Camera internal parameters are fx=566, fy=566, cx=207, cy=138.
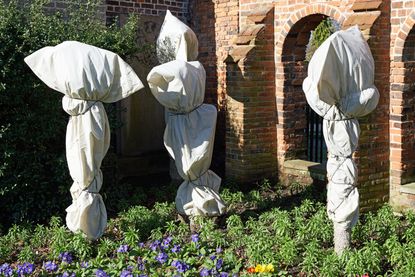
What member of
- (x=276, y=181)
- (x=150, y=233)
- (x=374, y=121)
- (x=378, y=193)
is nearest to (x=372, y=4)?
(x=374, y=121)

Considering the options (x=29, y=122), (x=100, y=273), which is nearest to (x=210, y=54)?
(x=29, y=122)

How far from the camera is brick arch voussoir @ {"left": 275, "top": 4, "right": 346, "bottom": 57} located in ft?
24.7

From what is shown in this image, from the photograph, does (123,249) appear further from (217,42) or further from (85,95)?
(217,42)

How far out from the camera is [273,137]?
873cm

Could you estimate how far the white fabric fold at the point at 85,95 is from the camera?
544cm

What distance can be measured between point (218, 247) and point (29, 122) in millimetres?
2845

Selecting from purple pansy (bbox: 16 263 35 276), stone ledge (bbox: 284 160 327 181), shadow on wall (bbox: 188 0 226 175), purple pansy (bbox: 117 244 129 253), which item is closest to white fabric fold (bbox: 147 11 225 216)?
purple pansy (bbox: 117 244 129 253)

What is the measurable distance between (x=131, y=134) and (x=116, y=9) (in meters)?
2.11

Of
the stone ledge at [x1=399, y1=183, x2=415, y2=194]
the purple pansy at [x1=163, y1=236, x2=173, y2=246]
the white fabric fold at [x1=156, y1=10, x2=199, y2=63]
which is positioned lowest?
the purple pansy at [x1=163, y1=236, x2=173, y2=246]

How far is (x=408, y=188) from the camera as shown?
705cm

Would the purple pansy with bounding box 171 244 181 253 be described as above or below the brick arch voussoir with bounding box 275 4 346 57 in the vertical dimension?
below

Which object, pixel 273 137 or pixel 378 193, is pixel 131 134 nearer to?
pixel 273 137

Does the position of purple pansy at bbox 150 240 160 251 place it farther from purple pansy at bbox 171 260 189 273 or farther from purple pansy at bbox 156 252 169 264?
purple pansy at bbox 171 260 189 273

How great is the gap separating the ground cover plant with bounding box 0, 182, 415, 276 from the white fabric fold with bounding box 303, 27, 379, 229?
19.6 inches
